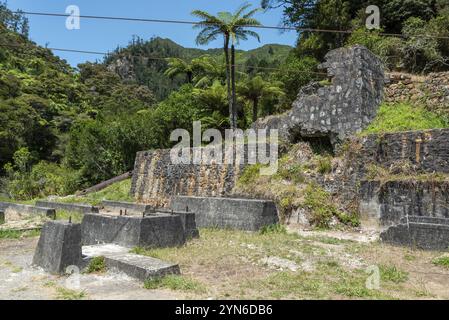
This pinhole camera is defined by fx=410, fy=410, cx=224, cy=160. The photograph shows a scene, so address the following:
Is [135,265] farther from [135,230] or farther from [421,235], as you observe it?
[421,235]

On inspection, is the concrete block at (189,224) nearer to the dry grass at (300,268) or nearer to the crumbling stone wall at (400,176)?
the dry grass at (300,268)

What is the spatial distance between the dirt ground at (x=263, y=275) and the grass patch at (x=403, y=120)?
4262mm

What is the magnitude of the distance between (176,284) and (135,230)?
7.67ft

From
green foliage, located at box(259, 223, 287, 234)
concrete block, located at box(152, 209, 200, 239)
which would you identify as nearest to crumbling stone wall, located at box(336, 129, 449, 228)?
green foliage, located at box(259, 223, 287, 234)

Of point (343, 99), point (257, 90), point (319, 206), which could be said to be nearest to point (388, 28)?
point (257, 90)

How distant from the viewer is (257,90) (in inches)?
939

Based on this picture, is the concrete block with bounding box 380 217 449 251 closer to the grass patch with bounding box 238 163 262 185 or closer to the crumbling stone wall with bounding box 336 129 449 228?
the crumbling stone wall with bounding box 336 129 449 228

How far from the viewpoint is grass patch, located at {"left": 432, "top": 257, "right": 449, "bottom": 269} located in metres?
6.14

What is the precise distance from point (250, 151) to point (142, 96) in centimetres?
5514

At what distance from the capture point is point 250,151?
13.0 meters

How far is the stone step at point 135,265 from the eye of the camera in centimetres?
514

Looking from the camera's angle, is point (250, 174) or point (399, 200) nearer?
point (399, 200)

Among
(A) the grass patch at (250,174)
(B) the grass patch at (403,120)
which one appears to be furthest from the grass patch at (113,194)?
(B) the grass patch at (403,120)

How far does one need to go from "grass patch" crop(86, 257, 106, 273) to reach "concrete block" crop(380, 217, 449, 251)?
5146mm
